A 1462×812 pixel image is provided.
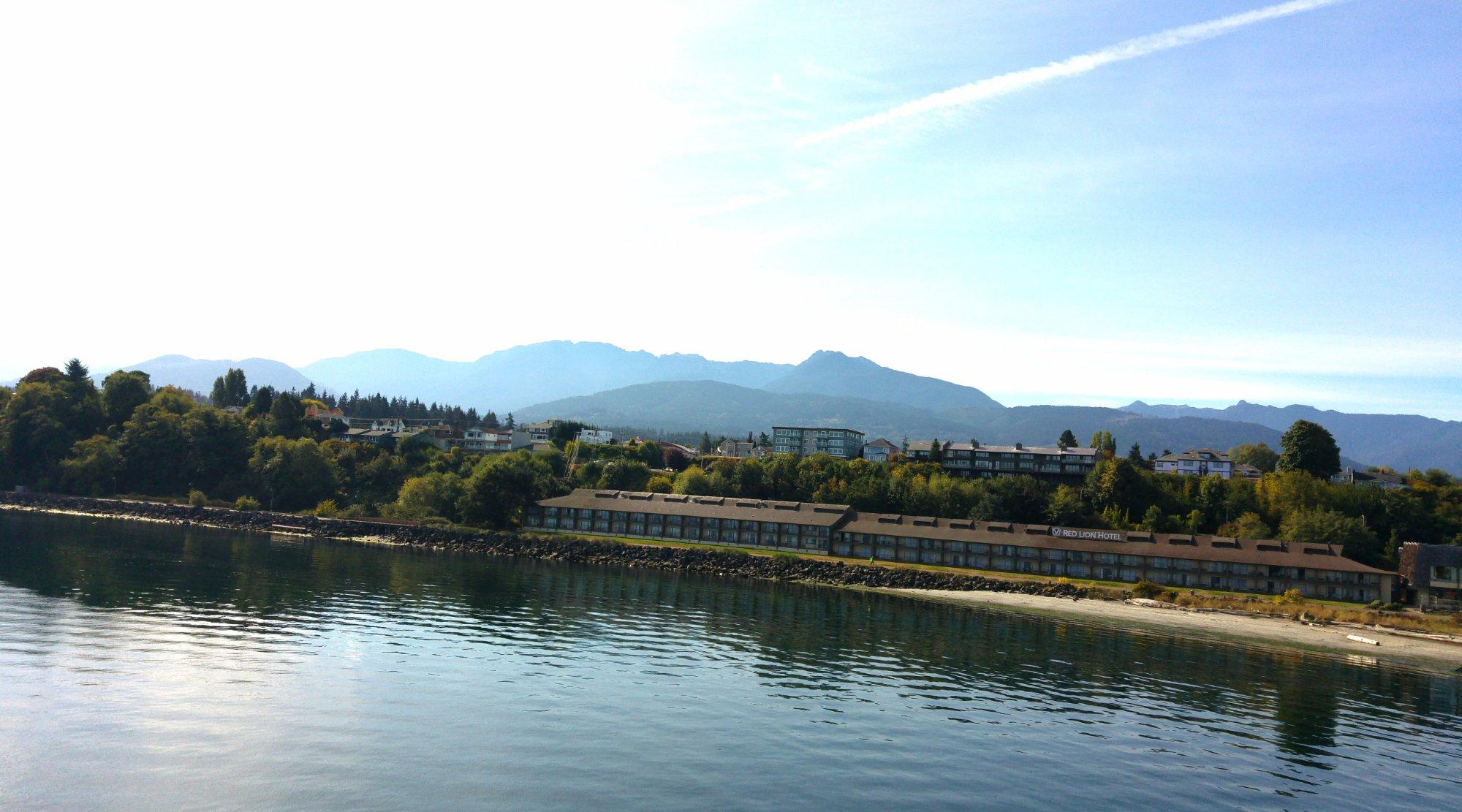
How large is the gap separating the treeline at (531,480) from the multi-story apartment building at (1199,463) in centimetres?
2416

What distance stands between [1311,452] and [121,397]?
166 metres

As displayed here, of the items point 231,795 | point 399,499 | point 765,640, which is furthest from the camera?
point 399,499

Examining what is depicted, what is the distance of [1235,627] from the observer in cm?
6475

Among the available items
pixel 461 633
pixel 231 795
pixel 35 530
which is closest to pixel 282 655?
pixel 461 633

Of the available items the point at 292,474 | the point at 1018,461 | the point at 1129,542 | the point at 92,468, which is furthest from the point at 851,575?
the point at 92,468

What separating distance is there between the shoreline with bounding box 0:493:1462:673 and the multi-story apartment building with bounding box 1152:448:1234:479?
87.9 metres

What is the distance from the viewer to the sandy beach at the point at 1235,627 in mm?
57156

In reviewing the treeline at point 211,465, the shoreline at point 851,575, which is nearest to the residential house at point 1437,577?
the shoreline at point 851,575

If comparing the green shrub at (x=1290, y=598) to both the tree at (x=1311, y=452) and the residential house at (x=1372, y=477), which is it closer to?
the tree at (x=1311, y=452)

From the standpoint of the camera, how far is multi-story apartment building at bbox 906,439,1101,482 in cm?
13962

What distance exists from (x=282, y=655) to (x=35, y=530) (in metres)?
61.5

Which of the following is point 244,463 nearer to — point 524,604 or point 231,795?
point 524,604

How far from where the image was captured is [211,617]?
43594 mm

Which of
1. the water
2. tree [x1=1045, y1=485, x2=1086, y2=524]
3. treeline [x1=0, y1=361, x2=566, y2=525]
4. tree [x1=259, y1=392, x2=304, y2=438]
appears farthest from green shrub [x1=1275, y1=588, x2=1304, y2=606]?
tree [x1=259, y1=392, x2=304, y2=438]
